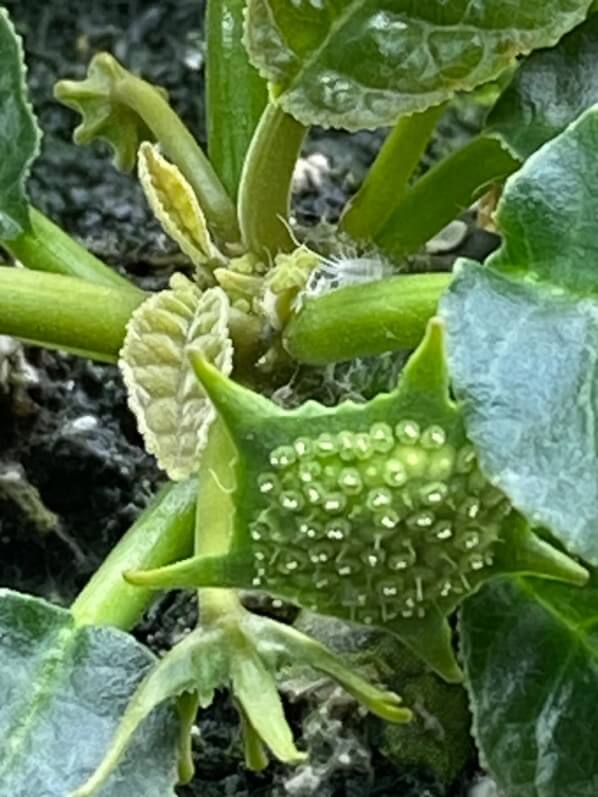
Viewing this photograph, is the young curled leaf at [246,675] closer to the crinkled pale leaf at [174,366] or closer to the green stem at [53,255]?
Result: the crinkled pale leaf at [174,366]

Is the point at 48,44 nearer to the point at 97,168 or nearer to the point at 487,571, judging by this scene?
the point at 97,168

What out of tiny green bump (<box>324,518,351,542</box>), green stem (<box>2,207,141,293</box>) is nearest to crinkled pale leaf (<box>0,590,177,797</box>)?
tiny green bump (<box>324,518,351,542</box>)

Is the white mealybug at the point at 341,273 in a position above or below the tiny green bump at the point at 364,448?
below

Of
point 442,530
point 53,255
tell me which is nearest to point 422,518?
point 442,530

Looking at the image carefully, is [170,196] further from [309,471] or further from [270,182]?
[309,471]

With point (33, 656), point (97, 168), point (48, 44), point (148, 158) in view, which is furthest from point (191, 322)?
point (48, 44)

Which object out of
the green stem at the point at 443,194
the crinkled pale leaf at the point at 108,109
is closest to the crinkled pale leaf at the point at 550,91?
the green stem at the point at 443,194
